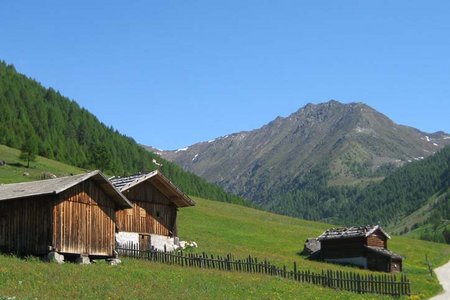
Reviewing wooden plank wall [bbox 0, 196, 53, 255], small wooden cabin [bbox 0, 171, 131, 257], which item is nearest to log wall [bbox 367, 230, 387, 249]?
small wooden cabin [bbox 0, 171, 131, 257]

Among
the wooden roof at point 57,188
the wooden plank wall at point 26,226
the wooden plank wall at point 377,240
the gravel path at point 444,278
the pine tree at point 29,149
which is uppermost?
the pine tree at point 29,149

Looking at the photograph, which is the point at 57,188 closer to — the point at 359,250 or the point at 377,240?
the point at 359,250

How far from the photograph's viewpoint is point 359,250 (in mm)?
75125

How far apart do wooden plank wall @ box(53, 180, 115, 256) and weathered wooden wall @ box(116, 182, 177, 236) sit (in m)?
13.0

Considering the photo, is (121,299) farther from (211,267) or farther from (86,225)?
(211,267)

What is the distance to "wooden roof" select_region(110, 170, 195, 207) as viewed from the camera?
→ 180 ft

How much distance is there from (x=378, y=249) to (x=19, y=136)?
96.0 metres

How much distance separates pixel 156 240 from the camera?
56750 mm

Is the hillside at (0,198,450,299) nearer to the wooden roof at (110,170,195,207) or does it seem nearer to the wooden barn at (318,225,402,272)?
the wooden roof at (110,170,195,207)

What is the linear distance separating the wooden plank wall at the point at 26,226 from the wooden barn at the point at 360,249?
146ft

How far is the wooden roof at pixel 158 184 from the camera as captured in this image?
54.9m

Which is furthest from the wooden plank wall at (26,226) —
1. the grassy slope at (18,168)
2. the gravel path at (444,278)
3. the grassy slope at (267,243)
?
the grassy slope at (18,168)

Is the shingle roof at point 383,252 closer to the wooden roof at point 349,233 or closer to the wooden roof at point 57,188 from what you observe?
the wooden roof at point 349,233

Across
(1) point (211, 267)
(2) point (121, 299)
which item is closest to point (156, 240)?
(1) point (211, 267)
